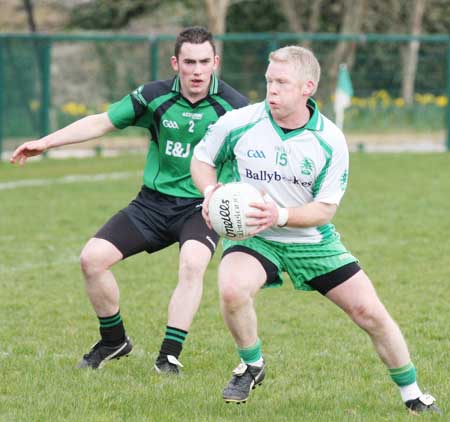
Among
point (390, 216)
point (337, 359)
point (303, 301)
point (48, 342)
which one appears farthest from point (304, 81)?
point (390, 216)

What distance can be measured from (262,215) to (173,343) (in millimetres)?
1603

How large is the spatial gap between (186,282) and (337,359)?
1.09 m

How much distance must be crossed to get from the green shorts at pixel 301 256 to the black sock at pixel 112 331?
1459mm

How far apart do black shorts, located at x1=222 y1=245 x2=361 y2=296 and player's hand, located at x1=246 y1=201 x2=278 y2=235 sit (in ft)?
1.08

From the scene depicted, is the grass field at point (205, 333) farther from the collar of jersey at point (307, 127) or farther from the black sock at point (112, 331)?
the collar of jersey at point (307, 127)

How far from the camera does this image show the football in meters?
5.55

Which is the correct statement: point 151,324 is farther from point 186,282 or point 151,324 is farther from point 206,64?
point 206,64

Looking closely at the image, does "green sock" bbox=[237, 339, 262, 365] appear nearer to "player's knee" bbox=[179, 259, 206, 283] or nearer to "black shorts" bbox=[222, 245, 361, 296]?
"black shorts" bbox=[222, 245, 361, 296]

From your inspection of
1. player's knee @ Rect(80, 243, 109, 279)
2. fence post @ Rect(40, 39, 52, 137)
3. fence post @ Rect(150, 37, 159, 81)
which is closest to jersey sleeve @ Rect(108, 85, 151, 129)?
player's knee @ Rect(80, 243, 109, 279)

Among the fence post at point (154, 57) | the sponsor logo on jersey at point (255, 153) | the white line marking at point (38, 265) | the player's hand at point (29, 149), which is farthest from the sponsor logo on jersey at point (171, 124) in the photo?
the fence post at point (154, 57)

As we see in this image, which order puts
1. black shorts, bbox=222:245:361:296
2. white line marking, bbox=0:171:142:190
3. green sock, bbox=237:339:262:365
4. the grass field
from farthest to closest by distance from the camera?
white line marking, bbox=0:171:142:190 < the grass field < green sock, bbox=237:339:262:365 < black shorts, bbox=222:245:361:296

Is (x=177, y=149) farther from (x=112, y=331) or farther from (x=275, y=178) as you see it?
(x=275, y=178)

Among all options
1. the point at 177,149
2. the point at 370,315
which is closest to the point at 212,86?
the point at 177,149

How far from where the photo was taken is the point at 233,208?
5547mm
